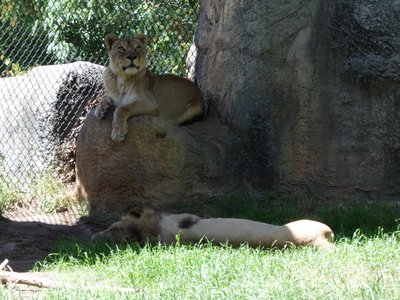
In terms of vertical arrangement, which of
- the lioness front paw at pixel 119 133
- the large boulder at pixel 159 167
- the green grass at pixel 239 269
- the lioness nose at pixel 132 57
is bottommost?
the green grass at pixel 239 269

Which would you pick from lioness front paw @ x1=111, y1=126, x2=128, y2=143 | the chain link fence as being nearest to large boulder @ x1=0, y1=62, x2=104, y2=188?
the chain link fence

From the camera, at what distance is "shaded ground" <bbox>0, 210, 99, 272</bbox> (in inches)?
306

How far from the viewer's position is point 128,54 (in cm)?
934

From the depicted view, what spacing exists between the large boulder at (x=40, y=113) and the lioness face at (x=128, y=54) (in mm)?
1683

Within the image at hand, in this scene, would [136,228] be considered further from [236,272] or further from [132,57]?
[132,57]

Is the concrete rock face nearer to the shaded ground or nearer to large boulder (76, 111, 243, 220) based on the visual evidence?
large boulder (76, 111, 243, 220)

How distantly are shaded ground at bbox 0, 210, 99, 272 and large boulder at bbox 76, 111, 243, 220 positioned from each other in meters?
0.37

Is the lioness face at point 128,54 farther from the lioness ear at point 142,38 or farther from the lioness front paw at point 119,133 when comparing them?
the lioness front paw at point 119,133

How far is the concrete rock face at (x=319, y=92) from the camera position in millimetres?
8312

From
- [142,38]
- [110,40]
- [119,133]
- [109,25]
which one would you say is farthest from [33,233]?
[109,25]

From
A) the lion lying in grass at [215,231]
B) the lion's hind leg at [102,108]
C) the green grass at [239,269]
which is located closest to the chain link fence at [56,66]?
the lion's hind leg at [102,108]

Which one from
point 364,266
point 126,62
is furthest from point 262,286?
point 126,62

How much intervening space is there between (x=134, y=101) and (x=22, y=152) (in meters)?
2.32

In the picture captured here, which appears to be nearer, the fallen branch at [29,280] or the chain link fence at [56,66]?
the fallen branch at [29,280]
